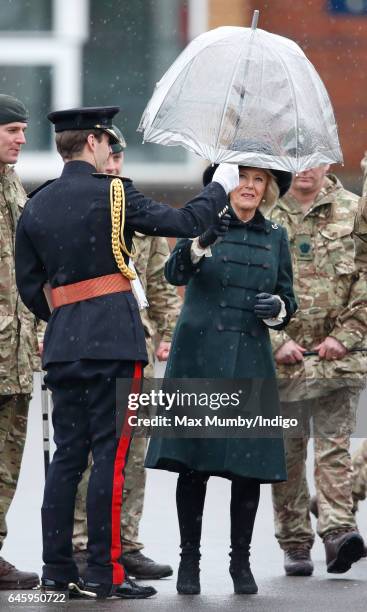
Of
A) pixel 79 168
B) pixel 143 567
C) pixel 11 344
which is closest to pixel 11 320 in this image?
pixel 11 344

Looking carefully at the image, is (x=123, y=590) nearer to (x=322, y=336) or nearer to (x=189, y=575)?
(x=189, y=575)

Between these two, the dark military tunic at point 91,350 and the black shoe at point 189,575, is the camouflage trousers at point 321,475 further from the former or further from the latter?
the dark military tunic at point 91,350

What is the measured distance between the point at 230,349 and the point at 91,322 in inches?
30.0

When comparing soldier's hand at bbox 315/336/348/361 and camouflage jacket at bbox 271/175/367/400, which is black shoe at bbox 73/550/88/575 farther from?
soldier's hand at bbox 315/336/348/361

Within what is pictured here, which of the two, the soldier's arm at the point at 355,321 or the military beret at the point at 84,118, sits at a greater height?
the military beret at the point at 84,118

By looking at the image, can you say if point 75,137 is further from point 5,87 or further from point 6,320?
point 5,87

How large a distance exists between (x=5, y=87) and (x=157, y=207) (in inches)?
489

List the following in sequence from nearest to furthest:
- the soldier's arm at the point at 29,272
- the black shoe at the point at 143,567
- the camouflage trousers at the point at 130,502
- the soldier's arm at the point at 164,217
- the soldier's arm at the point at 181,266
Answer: the soldier's arm at the point at 164,217, the soldier's arm at the point at 29,272, the soldier's arm at the point at 181,266, the black shoe at the point at 143,567, the camouflage trousers at the point at 130,502

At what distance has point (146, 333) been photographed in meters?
→ 10.1

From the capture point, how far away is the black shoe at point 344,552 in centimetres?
980

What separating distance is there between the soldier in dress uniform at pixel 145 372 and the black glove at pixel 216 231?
699 mm

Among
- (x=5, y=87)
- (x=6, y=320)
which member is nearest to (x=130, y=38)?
(x=5, y=87)

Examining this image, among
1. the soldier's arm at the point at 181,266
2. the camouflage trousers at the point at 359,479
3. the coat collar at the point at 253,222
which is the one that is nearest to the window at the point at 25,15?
the camouflage trousers at the point at 359,479

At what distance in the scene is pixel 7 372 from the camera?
9.35 m
